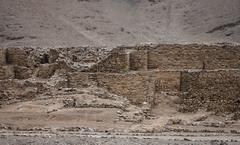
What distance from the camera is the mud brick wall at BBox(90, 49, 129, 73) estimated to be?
35.9 metres

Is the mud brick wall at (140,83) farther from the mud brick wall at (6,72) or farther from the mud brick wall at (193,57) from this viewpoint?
the mud brick wall at (6,72)

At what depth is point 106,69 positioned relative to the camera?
36.0m

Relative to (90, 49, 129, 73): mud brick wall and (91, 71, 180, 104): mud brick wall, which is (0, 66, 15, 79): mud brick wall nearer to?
(90, 49, 129, 73): mud brick wall

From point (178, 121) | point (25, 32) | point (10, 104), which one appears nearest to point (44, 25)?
point (25, 32)

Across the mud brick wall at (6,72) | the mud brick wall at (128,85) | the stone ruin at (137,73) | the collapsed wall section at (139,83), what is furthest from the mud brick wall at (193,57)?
the mud brick wall at (6,72)

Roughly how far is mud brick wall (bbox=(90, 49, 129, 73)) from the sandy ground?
1314 centimetres

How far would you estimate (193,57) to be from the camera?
122 ft

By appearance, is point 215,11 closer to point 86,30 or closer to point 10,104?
point 86,30

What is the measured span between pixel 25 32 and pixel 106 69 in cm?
1720

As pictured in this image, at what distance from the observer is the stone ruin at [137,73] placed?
106 feet

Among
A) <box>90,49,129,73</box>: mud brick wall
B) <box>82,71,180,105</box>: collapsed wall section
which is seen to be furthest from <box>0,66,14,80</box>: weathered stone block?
<box>82,71,180,105</box>: collapsed wall section

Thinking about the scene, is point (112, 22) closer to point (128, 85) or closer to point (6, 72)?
point (6, 72)

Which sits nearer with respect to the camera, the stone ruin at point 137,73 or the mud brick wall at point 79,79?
the stone ruin at point 137,73

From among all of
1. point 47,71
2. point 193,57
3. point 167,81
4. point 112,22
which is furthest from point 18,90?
point 112,22
